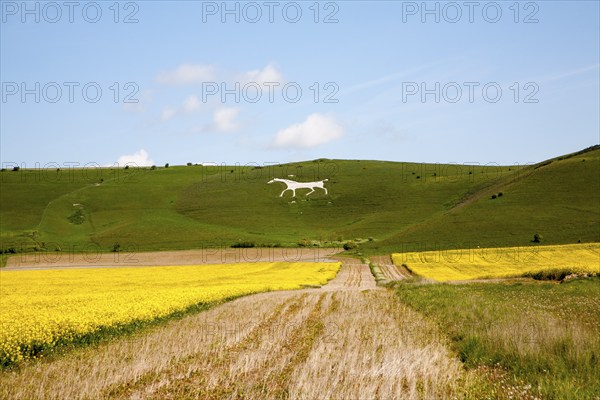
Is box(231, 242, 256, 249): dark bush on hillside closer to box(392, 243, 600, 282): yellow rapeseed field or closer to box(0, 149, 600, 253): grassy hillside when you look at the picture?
box(0, 149, 600, 253): grassy hillside

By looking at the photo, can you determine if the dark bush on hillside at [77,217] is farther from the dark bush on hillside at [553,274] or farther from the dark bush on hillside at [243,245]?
the dark bush on hillside at [553,274]

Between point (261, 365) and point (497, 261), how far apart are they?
56315 millimetres

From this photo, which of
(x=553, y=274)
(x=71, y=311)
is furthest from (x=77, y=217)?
(x=71, y=311)

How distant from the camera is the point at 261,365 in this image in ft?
43.5

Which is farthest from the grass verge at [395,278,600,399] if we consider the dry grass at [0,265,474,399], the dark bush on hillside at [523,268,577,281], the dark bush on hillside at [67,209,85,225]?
the dark bush on hillside at [67,209,85,225]

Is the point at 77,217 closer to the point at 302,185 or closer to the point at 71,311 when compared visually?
the point at 302,185

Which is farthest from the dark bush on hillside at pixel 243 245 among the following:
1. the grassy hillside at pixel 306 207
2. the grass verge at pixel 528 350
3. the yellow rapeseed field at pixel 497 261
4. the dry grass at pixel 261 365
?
the grass verge at pixel 528 350

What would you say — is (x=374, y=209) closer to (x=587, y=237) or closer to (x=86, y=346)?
(x=587, y=237)

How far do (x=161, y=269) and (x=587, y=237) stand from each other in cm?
5933

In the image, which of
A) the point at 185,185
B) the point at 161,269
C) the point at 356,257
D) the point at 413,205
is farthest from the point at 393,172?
the point at 161,269

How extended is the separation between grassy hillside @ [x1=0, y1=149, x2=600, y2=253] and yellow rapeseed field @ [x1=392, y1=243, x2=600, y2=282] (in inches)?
463

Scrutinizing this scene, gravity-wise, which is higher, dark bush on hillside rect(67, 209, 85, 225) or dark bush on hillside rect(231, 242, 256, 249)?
dark bush on hillside rect(67, 209, 85, 225)

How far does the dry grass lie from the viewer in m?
11.0

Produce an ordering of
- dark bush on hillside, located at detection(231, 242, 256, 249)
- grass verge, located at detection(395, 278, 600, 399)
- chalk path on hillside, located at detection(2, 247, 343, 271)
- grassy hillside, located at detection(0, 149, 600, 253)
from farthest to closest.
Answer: dark bush on hillside, located at detection(231, 242, 256, 249), grassy hillside, located at detection(0, 149, 600, 253), chalk path on hillside, located at detection(2, 247, 343, 271), grass verge, located at detection(395, 278, 600, 399)
